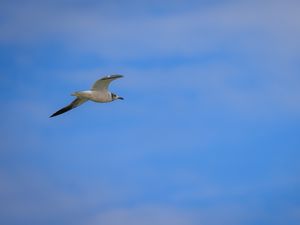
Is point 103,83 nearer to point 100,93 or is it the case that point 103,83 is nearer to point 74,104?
point 100,93

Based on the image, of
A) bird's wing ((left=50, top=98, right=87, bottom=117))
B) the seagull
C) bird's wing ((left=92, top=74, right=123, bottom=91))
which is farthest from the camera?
bird's wing ((left=50, top=98, right=87, bottom=117))

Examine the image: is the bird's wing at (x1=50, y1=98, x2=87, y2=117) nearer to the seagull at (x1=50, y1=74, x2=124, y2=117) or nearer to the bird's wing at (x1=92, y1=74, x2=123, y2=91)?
the seagull at (x1=50, y1=74, x2=124, y2=117)

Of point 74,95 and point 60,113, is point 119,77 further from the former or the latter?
point 60,113

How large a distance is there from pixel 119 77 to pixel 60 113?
6599 mm

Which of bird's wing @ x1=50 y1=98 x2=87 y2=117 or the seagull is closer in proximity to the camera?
the seagull

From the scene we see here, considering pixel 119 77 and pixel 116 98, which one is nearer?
pixel 119 77

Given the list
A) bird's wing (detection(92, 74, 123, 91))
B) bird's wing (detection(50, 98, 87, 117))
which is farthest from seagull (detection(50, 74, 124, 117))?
bird's wing (detection(50, 98, 87, 117))

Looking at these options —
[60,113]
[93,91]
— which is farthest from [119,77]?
[60,113]

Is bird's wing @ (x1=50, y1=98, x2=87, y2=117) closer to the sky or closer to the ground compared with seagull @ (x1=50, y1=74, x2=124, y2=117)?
closer to the sky

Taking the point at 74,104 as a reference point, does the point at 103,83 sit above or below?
below

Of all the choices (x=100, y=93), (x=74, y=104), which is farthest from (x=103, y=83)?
(x=74, y=104)

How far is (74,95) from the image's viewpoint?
54.8 meters

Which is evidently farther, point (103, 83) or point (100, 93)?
point (100, 93)

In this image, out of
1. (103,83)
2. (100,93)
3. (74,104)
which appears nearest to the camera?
(103,83)
